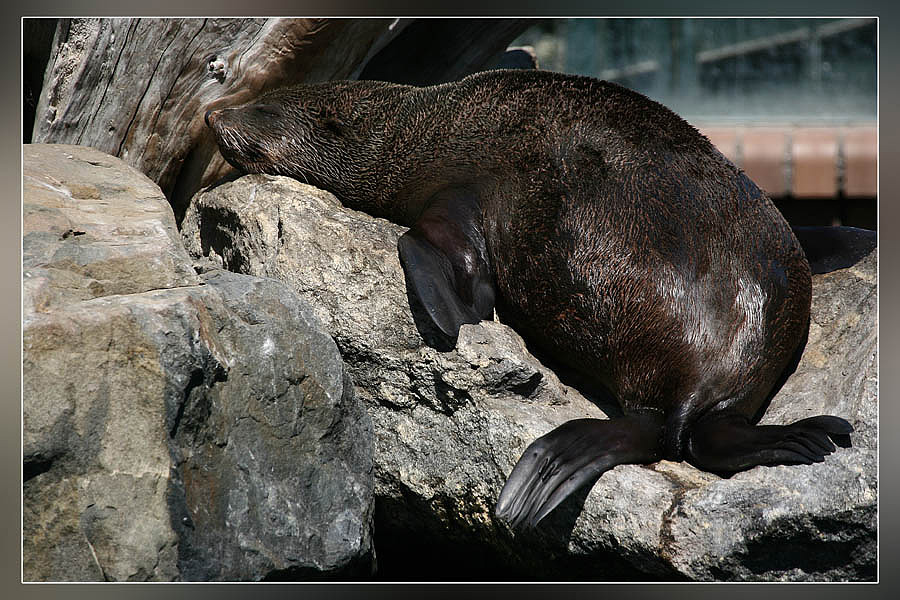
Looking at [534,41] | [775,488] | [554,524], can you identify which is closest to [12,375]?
[554,524]

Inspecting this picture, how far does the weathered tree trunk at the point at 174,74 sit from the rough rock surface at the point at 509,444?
637 mm

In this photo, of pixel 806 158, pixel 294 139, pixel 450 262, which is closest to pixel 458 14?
pixel 450 262

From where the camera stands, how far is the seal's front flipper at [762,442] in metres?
2.89

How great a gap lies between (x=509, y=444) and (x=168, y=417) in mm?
1181

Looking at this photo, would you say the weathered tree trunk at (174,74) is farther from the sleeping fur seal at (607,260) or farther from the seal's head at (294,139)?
the sleeping fur seal at (607,260)

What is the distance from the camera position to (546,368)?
347cm

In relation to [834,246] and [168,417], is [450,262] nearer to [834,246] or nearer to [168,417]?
[168,417]

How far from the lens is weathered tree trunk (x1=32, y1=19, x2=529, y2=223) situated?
395cm

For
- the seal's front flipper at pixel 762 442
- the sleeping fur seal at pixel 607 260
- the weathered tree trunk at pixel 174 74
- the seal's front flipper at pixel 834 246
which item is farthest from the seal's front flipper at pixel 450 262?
the seal's front flipper at pixel 834 246

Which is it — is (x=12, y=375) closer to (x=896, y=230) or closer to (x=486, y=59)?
(x=896, y=230)

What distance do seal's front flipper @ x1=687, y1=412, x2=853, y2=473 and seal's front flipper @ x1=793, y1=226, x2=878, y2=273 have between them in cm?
122

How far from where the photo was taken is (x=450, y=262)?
11.5 feet

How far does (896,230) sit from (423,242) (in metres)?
1.75

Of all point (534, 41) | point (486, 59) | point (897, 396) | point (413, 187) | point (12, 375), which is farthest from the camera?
point (534, 41)
